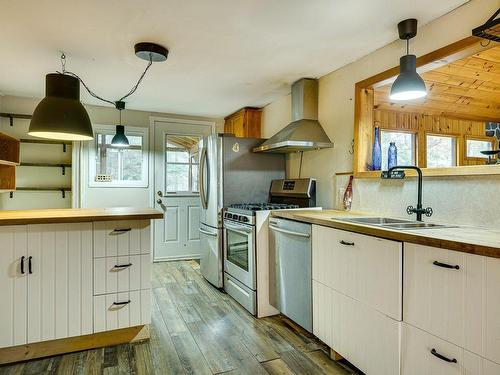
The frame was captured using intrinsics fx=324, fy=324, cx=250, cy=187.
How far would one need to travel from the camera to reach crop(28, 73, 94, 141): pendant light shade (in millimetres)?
2176

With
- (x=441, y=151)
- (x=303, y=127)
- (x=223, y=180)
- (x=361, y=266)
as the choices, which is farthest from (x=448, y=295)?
(x=441, y=151)

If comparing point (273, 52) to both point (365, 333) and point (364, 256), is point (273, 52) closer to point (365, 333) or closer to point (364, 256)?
point (364, 256)

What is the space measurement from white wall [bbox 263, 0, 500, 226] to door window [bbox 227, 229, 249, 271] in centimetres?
88

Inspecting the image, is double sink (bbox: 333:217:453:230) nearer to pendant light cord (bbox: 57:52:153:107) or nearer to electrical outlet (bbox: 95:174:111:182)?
pendant light cord (bbox: 57:52:153:107)

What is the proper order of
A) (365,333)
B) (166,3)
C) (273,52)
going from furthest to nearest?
(273,52)
(166,3)
(365,333)

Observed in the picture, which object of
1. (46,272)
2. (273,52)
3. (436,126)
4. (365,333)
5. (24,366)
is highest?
(273,52)

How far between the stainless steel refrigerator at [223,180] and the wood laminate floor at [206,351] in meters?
0.71

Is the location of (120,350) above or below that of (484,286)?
below

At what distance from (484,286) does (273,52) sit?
2125mm

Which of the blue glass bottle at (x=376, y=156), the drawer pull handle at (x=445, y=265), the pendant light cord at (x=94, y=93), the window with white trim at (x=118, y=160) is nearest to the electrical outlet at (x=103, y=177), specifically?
the window with white trim at (x=118, y=160)

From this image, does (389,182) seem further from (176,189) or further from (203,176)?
(176,189)

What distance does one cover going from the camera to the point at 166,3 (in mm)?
1890

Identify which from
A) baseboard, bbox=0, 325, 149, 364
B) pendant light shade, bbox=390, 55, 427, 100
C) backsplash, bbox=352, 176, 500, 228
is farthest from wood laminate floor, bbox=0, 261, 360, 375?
pendant light shade, bbox=390, 55, 427, 100

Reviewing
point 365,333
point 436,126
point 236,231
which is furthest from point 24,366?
point 436,126
